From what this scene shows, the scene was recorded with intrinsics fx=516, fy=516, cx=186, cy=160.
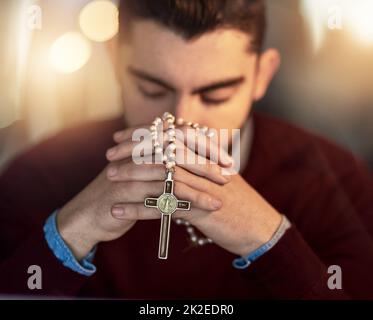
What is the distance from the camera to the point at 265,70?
121 cm

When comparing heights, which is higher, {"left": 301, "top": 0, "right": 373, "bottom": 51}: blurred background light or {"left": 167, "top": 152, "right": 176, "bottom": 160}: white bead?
{"left": 301, "top": 0, "right": 373, "bottom": 51}: blurred background light

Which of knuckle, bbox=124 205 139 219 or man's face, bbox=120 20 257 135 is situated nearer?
knuckle, bbox=124 205 139 219

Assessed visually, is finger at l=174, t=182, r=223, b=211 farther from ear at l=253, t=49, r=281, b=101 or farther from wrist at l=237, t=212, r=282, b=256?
ear at l=253, t=49, r=281, b=101

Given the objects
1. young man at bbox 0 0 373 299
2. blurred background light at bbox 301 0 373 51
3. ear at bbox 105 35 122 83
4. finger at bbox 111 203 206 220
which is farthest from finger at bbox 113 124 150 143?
blurred background light at bbox 301 0 373 51

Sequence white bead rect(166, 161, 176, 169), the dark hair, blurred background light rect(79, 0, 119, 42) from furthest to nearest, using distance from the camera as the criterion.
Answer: blurred background light rect(79, 0, 119, 42), the dark hair, white bead rect(166, 161, 176, 169)

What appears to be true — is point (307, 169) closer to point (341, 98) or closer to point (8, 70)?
point (341, 98)

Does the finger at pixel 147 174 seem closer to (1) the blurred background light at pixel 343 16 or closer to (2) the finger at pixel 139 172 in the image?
(2) the finger at pixel 139 172

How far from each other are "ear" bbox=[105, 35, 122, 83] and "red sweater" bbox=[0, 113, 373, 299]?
127mm

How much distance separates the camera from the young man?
0.98m

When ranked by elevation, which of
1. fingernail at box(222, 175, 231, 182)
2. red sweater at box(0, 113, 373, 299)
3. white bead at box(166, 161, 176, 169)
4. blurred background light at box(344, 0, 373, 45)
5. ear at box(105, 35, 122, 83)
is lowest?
red sweater at box(0, 113, 373, 299)

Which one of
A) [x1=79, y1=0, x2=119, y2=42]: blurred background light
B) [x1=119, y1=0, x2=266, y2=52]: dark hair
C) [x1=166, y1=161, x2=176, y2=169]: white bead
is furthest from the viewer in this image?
[x1=79, y1=0, x2=119, y2=42]: blurred background light

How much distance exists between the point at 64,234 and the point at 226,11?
21.7 inches

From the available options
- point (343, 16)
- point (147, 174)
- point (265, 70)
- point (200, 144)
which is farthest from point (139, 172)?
point (343, 16)
